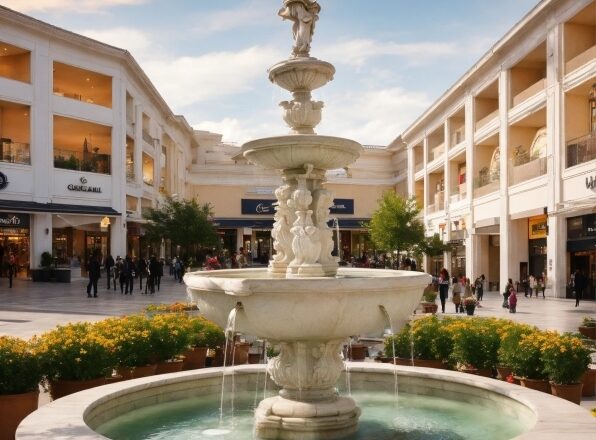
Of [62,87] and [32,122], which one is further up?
[62,87]

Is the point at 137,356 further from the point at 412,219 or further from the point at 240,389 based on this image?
the point at 412,219

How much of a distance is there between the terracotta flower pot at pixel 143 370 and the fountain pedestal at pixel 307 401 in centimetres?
272

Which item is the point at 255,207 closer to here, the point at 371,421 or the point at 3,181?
the point at 3,181

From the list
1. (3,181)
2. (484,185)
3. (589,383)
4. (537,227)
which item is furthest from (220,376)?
(484,185)

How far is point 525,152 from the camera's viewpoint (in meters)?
32.7

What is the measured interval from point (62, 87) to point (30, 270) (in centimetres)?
1279

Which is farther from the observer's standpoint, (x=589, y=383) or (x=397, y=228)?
(x=397, y=228)

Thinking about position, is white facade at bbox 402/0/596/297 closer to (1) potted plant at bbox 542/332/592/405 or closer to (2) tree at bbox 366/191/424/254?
(2) tree at bbox 366/191/424/254

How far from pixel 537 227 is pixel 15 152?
26.8 m

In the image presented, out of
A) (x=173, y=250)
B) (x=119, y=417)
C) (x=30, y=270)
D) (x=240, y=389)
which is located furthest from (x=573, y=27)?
(x=173, y=250)

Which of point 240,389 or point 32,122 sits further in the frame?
point 32,122

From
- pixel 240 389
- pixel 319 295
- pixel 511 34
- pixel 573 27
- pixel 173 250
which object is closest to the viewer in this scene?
pixel 319 295

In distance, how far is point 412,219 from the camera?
135 ft

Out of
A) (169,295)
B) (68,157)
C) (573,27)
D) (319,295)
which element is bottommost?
(169,295)
